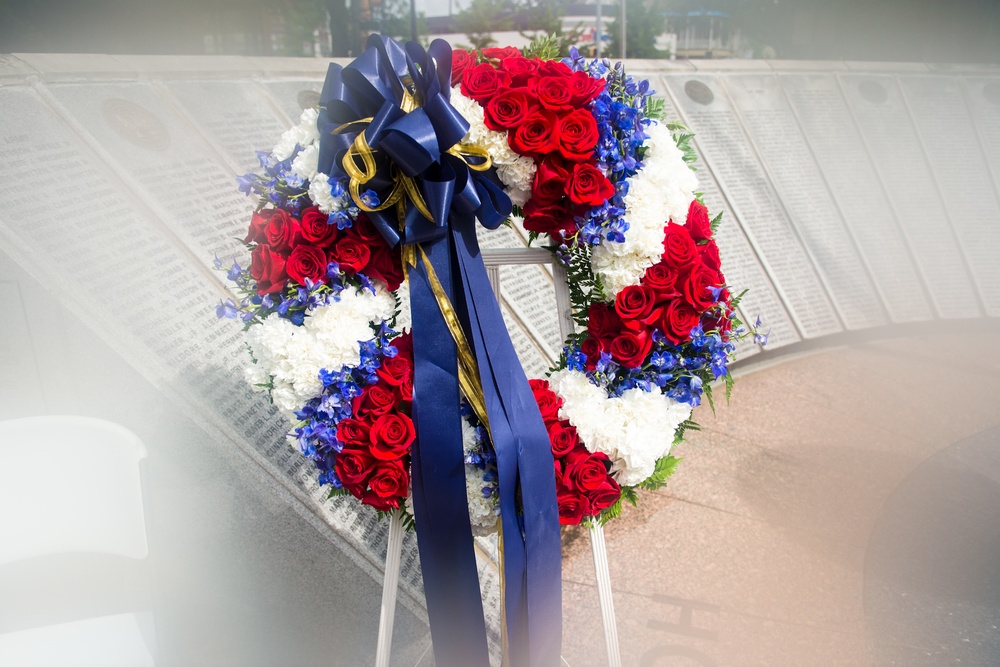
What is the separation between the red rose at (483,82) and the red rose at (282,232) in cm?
58

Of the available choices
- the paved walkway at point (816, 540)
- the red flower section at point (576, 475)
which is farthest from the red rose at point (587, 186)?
the paved walkway at point (816, 540)

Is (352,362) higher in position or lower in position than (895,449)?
lower

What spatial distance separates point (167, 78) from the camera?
11.3 feet

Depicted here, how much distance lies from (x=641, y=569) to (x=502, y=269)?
1.75 meters

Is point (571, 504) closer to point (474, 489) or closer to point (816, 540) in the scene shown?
point (474, 489)

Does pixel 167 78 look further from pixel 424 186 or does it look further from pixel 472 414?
pixel 472 414

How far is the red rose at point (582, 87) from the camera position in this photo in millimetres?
1968

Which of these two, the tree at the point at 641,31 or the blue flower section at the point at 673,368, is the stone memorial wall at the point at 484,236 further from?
the tree at the point at 641,31

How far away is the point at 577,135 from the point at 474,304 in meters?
0.51

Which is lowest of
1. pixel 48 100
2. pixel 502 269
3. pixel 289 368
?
pixel 289 368

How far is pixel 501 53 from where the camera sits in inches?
84.7

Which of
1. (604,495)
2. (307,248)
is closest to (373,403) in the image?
(307,248)

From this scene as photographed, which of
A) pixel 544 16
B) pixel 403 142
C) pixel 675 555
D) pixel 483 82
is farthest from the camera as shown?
pixel 544 16

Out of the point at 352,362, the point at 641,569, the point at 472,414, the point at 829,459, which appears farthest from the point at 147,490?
the point at 829,459
